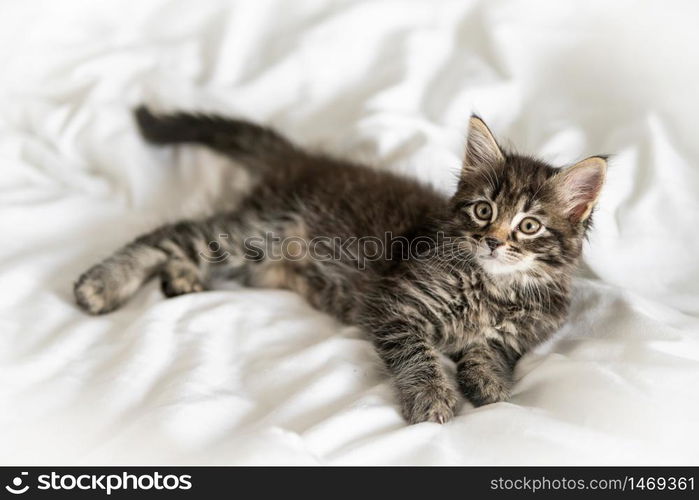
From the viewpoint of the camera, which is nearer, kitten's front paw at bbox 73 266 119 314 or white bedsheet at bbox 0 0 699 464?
white bedsheet at bbox 0 0 699 464

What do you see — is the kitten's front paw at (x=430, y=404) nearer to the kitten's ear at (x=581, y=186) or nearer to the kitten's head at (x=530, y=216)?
the kitten's head at (x=530, y=216)

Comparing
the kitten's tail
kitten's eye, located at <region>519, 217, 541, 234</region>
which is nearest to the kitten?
kitten's eye, located at <region>519, 217, 541, 234</region>

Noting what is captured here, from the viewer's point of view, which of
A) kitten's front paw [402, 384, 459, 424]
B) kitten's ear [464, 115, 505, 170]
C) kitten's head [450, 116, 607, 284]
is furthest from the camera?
kitten's ear [464, 115, 505, 170]

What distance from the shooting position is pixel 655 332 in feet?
6.41

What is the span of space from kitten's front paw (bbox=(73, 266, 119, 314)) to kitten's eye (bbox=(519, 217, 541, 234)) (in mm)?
1378

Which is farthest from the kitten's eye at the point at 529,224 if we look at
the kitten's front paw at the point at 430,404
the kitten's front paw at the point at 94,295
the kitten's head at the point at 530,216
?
the kitten's front paw at the point at 94,295

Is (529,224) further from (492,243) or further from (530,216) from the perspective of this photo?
(492,243)

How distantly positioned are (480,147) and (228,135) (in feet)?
4.14

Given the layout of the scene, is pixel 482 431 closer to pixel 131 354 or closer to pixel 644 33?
pixel 131 354

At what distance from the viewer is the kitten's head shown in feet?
6.48

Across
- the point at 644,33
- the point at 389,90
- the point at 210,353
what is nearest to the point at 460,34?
the point at 389,90

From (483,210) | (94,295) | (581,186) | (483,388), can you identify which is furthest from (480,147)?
(94,295)

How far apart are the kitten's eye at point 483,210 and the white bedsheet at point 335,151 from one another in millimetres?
460
